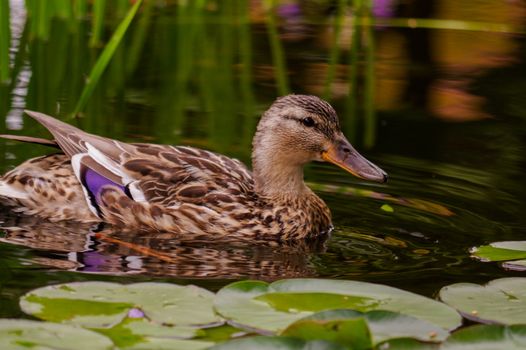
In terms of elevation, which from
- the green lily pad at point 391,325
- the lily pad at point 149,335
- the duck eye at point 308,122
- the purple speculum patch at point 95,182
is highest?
the duck eye at point 308,122

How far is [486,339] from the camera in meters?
4.19

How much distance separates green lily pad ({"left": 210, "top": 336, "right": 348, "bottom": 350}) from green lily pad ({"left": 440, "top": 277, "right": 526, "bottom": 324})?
0.97 meters

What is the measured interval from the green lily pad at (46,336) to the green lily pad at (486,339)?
1201 millimetres

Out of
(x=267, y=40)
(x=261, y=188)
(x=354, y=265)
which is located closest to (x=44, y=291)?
(x=354, y=265)

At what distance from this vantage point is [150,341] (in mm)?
4188

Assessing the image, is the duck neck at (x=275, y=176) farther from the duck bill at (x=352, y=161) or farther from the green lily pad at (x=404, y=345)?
the green lily pad at (x=404, y=345)

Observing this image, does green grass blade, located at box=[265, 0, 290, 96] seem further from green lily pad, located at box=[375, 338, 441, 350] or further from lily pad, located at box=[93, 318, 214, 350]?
green lily pad, located at box=[375, 338, 441, 350]

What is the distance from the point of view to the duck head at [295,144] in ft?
23.3

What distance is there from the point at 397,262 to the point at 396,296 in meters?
1.33

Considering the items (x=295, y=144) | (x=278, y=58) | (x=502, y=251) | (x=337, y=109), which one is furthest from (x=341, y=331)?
(x=337, y=109)

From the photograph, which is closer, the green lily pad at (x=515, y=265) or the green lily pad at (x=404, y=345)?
the green lily pad at (x=404, y=345)

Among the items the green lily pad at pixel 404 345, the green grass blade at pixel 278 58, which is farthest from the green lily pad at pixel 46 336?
the green grass blade at pixel 278 58

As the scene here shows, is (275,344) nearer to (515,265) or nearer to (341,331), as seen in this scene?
(341,331)

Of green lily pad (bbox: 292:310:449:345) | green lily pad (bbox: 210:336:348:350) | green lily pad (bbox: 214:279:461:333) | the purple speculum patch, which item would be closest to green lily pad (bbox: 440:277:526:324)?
green lily pad (bbox: 214:279:461:333)
